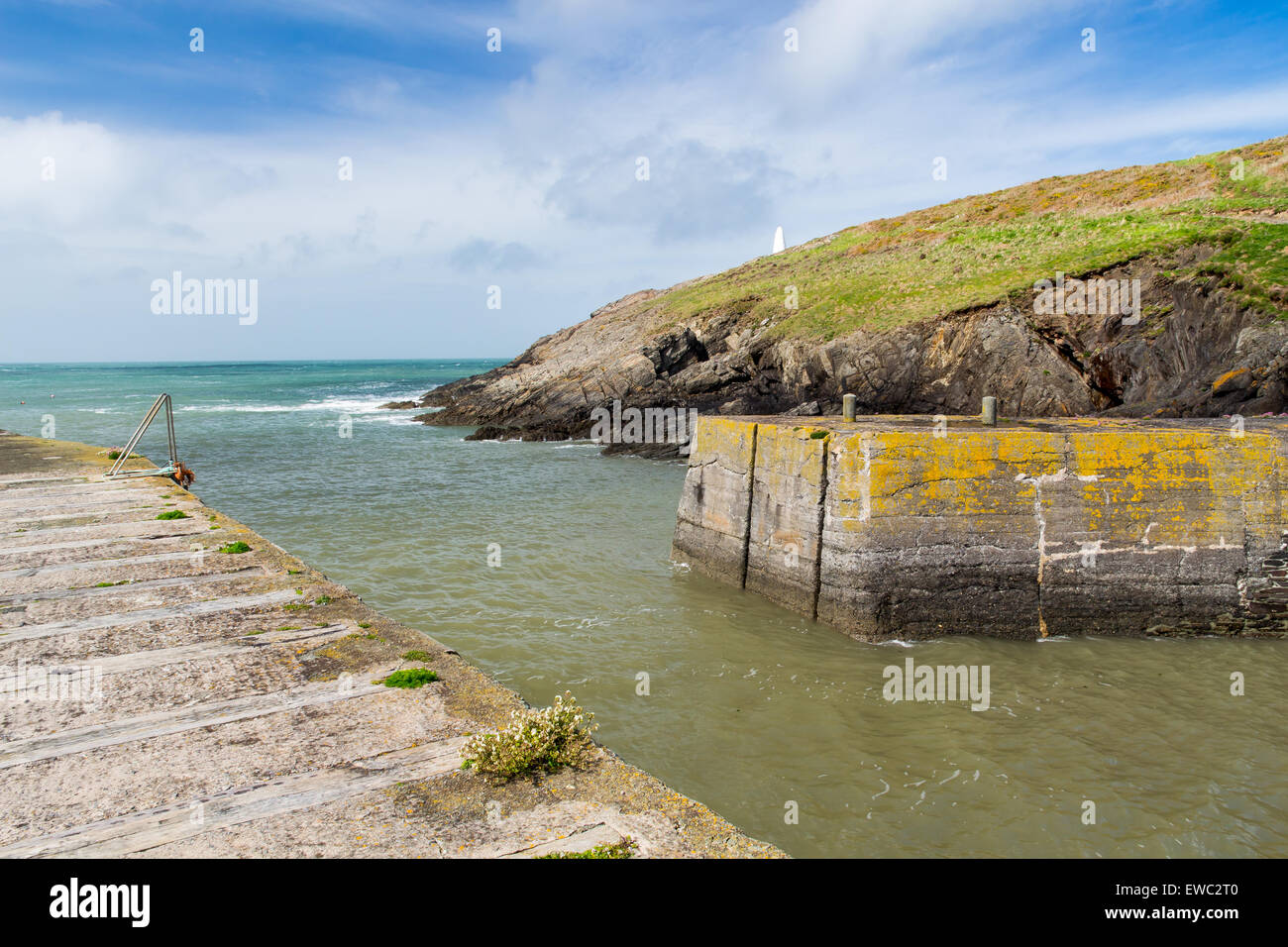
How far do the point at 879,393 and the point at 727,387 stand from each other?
8.13 meters

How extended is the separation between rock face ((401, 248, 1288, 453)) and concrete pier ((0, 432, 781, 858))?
22.8 m

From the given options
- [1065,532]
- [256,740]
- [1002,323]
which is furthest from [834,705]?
[1002,323]

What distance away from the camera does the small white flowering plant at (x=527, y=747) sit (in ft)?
18.0

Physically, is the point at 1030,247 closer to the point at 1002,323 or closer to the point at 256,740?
the point at 1002,323

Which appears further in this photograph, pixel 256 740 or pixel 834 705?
pixel 834 705

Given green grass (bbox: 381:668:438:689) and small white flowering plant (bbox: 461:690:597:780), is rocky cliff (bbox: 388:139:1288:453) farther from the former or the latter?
green grass (bbox: 381:668:438:689)

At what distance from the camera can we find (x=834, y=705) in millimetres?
9469

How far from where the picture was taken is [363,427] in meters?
48.5

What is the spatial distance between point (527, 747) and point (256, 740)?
237 centimetres

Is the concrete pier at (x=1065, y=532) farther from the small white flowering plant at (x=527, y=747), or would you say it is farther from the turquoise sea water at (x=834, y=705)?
the small white flowering plant at (x=527, y=747)

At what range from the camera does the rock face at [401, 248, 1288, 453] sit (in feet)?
81.4

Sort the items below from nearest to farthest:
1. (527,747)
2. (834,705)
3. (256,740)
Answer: (527,747), (256,740), (834,705)
